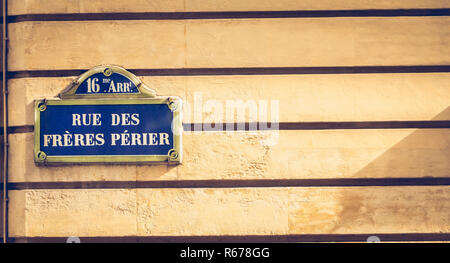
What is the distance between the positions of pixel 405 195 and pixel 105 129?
113 inches

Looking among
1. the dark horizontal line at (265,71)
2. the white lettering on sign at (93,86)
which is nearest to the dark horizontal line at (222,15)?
the dark horizontal line at (265,71)

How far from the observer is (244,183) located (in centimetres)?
331

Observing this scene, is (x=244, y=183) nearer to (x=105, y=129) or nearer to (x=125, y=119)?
(x=125, y=119)

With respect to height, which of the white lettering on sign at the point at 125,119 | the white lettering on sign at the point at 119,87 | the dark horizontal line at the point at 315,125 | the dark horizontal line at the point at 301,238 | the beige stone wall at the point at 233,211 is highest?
the white lettering on sign at the point at 119,87

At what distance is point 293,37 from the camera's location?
→ 334 centimetres

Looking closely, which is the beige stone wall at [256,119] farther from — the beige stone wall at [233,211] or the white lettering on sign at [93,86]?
the white lettering on sign at [93,86]

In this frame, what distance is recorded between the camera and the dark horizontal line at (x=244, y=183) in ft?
10.8

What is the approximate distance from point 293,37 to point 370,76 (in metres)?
0.82

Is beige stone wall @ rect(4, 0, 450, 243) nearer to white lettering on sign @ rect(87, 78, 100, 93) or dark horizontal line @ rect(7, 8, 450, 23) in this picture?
dark horizontal line @ rect(7, 8, 450, 23)

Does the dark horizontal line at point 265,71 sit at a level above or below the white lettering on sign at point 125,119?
above

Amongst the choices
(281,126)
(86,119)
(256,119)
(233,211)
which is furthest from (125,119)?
(281,126)

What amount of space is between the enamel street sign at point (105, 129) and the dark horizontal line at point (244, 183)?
231 millimetres

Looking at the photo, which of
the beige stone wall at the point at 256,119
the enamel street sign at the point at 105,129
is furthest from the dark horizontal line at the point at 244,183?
the enamel street sign at the point at 105,129

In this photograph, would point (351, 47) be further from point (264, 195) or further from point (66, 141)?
point (66, 141)
